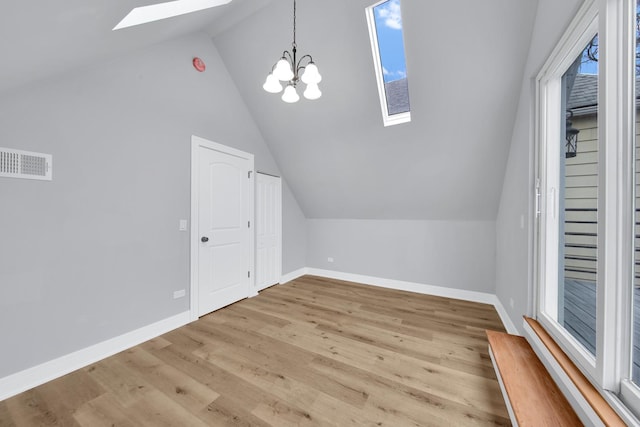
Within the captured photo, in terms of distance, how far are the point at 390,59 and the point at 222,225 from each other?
2808mm

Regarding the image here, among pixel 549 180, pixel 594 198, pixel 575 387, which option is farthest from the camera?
A: pixel 549 180

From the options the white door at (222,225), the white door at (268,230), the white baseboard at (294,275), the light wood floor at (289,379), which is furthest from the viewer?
the white baseboard at (294,275)

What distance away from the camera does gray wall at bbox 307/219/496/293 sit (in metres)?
3.33

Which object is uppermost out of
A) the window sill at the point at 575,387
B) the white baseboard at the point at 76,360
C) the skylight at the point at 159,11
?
the skylight at the point at 159,11

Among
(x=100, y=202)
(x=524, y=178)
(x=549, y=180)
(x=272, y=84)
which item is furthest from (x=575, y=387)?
(x=100, y=202)

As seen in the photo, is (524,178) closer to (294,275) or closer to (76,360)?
(294,275)

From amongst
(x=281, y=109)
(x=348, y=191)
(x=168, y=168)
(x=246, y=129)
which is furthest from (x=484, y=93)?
(x=168, y=168)

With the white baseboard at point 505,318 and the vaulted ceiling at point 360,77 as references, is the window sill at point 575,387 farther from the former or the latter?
the vaulted ceiling at point 360,77

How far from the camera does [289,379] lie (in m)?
1.73

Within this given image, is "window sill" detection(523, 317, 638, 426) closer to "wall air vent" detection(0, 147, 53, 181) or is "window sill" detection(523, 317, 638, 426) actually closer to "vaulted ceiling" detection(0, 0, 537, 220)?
"vaulted ceiling" detection(0, 0, 537, 220)

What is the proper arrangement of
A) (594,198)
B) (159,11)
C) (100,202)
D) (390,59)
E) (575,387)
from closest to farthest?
(575,387), (594,198), (159,11), (100,202), (390,59)

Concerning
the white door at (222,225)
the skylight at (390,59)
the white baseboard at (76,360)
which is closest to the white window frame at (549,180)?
the skylight at (390,59)

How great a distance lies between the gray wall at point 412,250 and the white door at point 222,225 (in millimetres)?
1682

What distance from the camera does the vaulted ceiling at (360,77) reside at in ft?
4.64
